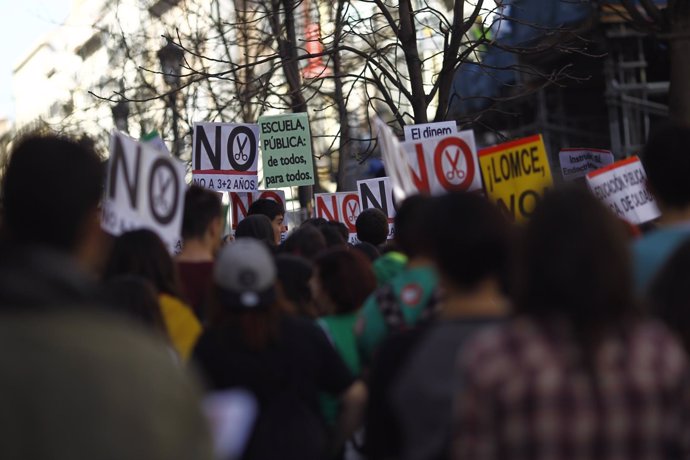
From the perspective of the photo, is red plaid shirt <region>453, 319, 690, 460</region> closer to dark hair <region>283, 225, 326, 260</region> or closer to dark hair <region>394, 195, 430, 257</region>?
dark hair <region>394, 195, 430, 257</region>

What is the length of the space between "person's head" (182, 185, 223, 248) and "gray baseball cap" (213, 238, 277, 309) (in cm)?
155

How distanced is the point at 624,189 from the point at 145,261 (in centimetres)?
390

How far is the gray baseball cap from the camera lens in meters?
4.34

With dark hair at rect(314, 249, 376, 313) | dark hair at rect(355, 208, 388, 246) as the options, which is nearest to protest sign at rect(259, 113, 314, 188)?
dark hair at rect(355, 208, 388, 246)

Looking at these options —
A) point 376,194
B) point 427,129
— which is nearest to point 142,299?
point 427,129

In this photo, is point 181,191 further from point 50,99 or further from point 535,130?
point 50,99

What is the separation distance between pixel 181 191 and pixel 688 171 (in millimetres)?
2220

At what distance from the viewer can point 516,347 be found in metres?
3.05

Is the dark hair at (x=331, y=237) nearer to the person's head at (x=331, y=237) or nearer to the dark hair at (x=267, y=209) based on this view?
the person's head at (x=331, y=237)

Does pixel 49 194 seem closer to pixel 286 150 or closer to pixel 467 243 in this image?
pixel 467 243

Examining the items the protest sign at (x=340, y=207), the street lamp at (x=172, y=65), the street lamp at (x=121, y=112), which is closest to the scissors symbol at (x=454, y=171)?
the street lamp at (x=172, y=65)

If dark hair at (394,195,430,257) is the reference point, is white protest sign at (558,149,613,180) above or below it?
above

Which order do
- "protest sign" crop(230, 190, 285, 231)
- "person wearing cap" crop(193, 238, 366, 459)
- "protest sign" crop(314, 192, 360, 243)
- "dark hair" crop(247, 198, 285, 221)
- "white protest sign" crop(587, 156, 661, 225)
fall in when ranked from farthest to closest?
"protest sign" crop(314, 192, 360, 243)
"protest sign" crop(230, 190, 285, 231)
"dark hair" crop(247, 198, 285, 221)
"white protest sign" crop(587, 156, 661, 225)
"person wearing cap" crop(193, 238, 366, 459)

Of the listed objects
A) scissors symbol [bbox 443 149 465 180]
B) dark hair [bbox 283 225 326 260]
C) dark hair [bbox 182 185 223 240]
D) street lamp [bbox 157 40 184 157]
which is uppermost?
street lamp [bbox 157 40 184 157]
